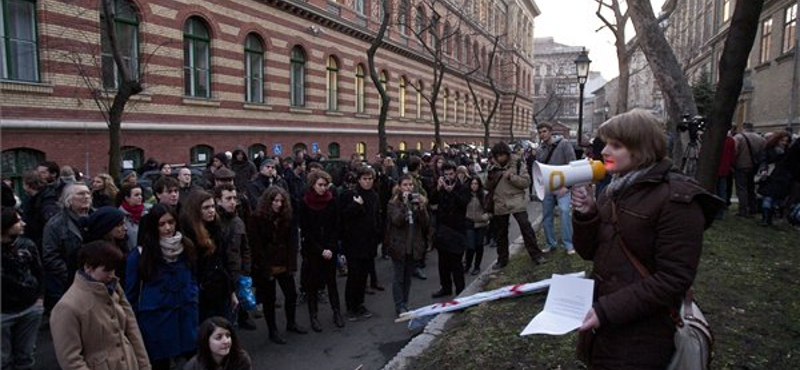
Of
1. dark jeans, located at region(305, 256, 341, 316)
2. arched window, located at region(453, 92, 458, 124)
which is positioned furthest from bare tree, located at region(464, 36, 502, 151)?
dark jeans, located at region(305, 256, 341, 316)

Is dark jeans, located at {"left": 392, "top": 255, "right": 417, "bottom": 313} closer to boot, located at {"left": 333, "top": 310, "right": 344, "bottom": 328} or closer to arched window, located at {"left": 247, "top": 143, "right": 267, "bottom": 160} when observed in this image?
boot, located at {"left": 333, "top": 310, "right": 344, "bottom": 328}

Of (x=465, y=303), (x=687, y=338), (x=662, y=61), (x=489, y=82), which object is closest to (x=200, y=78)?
(x=662, y=61)

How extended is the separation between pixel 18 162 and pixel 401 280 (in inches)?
431

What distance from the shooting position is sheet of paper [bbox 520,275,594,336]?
257 cm

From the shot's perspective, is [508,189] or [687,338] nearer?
[687,338]

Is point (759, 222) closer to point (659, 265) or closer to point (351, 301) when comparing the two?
point (351, 301)

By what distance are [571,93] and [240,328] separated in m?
95.9

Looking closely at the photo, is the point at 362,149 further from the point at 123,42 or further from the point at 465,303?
the point at 465,303

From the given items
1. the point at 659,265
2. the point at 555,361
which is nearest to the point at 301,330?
the point at 555,361

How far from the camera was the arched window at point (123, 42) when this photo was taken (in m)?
14.6

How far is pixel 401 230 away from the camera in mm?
6871

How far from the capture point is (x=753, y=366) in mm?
4195

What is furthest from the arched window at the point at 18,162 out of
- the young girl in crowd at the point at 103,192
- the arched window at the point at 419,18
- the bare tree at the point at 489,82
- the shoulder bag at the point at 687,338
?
the arched window at the point at 419,18

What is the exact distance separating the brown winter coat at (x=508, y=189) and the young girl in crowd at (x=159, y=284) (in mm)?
4958
